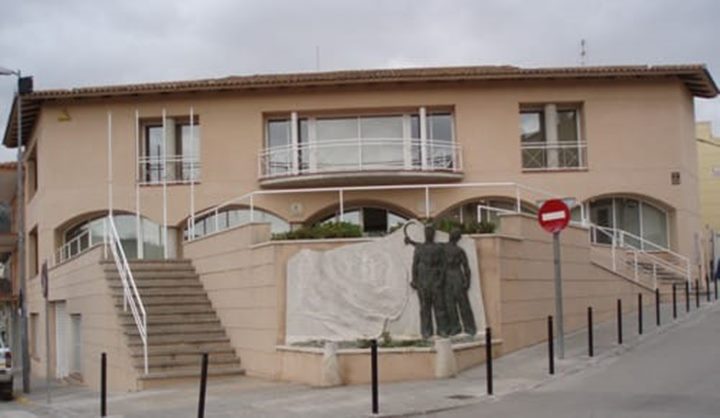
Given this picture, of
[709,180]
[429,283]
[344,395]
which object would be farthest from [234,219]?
[709,180]

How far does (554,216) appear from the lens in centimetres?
1777

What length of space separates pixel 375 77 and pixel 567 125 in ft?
22.8

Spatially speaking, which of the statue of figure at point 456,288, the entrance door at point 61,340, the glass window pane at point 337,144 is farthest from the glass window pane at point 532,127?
the entrance door at point 61,340

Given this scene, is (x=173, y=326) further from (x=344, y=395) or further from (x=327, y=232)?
(x=344, y=395)

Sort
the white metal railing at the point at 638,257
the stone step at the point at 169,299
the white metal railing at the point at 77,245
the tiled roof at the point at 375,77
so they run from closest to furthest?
the stone step at the point at 169,299 < the white metal railing at the point at 638,257 < the tiled roof at the point at 375,77 < the white metal railing at the point at 77,245

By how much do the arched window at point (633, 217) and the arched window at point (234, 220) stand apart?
34.6 ft

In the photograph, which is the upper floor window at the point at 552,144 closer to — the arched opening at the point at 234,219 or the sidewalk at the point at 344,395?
the arched opening at the point at 234,219

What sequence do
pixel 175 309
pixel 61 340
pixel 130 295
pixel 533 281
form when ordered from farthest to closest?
pixel 61 340
pixel 175 309
pixel 130 295
pixel 533 281

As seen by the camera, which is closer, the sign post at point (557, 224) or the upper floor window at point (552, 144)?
the sign post at point (557, 224)

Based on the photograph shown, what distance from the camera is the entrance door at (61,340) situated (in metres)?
29.5

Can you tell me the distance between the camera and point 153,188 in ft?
107

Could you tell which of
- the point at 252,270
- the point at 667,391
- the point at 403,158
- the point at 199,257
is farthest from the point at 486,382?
the point at 403,158

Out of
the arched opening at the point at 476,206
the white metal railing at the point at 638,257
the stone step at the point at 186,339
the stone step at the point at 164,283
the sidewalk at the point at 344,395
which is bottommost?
the sidewalk at the point at 344,395

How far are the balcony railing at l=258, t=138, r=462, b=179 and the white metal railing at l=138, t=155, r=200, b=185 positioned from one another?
2521mm
